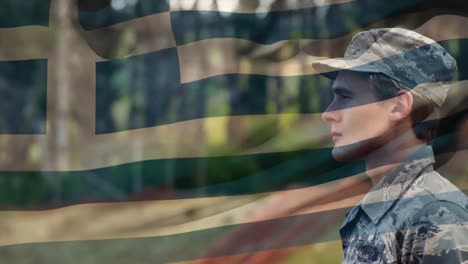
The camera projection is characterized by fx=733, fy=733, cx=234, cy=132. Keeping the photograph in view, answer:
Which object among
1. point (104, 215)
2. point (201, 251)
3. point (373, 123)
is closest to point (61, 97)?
point (104, 215)

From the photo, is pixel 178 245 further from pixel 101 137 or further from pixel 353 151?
pixel 353 151

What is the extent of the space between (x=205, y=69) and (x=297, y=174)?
255 millimetres

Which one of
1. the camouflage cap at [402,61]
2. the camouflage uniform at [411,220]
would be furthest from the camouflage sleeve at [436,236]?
the camouflage cap at [402,61]

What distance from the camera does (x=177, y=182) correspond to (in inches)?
51.3

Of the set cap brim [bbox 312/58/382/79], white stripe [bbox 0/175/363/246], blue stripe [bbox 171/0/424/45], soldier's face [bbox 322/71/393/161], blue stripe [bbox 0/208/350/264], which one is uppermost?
blue stripe [bbox 171/0/424/45]

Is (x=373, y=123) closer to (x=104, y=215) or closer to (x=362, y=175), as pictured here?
(x=362, y=175)

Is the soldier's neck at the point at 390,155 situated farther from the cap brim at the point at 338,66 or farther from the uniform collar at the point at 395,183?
the cap brim at the point at 338,66

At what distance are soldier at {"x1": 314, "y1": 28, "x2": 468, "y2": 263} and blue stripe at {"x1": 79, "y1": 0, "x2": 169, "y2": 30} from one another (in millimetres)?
331

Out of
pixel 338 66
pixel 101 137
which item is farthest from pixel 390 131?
pixel 101 137

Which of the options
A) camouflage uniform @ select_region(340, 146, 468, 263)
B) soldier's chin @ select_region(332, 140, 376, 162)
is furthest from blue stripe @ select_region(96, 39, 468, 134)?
camouflage uniform @ select_region(340, 146, 468, 263)

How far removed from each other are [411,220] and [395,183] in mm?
87

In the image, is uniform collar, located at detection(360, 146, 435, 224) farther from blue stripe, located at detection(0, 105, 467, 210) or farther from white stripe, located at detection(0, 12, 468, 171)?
white stripe, located at detection(0, 12, 468, 171)

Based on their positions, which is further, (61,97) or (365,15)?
(365,15)

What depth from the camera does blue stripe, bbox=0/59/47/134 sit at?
128 cm
